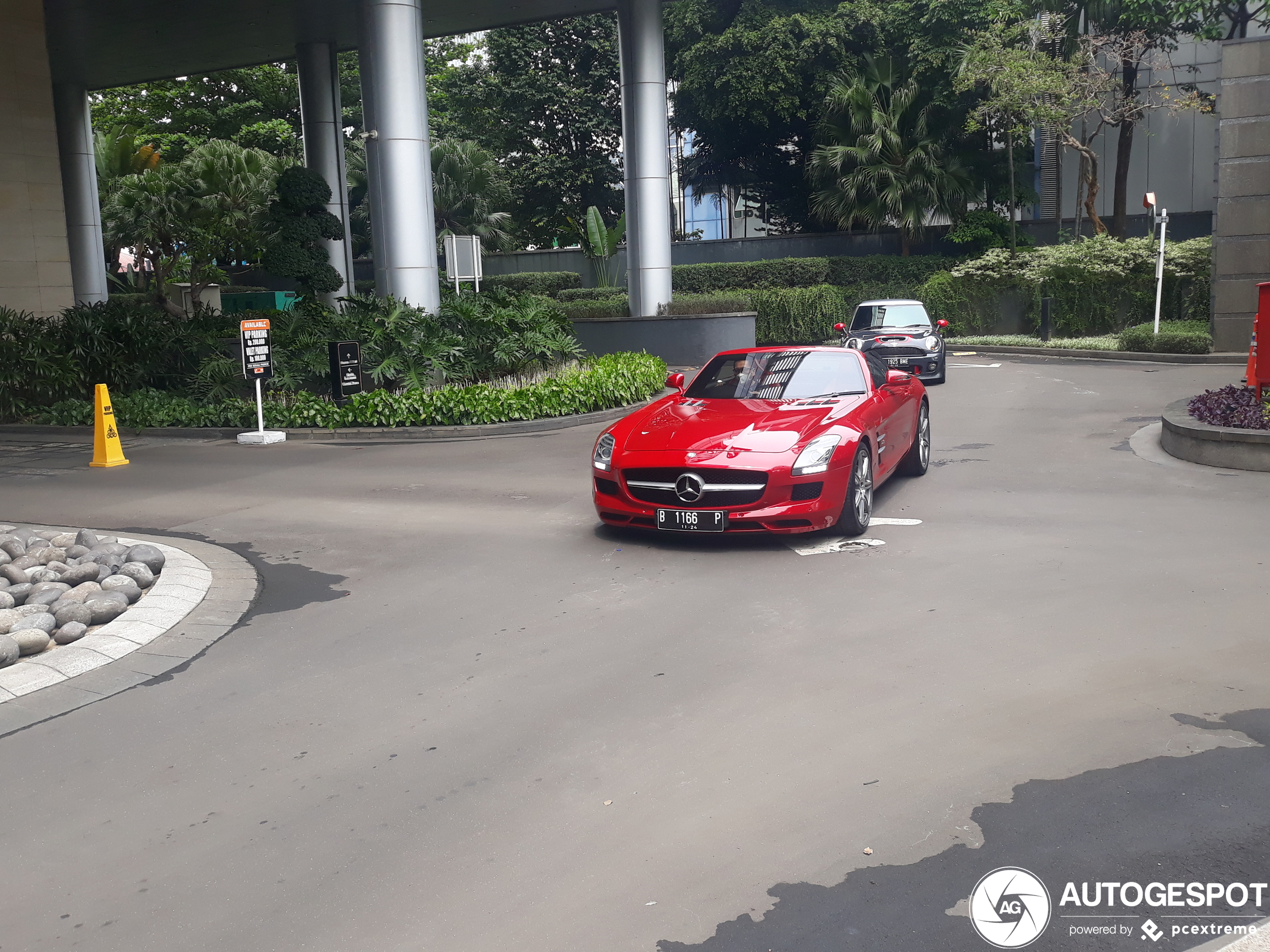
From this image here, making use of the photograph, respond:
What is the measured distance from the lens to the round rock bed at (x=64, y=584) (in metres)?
6.79

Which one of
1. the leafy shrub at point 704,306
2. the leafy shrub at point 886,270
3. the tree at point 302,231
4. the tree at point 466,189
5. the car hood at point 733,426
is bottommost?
the car hood at point 733,426

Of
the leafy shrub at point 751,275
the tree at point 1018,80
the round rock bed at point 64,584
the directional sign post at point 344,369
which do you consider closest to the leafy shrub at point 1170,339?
the tree at point 1018,80

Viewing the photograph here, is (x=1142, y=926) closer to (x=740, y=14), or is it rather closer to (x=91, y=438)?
(x=91, y=438)

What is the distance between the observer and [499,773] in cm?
487

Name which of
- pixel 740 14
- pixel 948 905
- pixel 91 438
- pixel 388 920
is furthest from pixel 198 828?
pixel 740 14

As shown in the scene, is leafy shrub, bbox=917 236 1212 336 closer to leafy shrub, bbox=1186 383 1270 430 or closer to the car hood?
leafy shrub, bbox=1186 383 1270 430

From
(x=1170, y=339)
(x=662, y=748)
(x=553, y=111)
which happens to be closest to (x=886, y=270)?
(x=1170, y=339)

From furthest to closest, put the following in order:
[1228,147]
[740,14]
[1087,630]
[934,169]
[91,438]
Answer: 1. [740,14]
2. [934,169]
3. [1228,147]
4. [91,438]
5. [1087,630]

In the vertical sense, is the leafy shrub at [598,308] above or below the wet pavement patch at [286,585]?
above

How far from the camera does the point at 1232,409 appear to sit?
488 inches

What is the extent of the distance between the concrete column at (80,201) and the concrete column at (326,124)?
281 inches

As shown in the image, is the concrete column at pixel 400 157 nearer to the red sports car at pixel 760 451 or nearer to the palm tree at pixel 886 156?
the red sports car at pixel 760 451

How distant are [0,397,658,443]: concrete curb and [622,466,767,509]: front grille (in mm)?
7849

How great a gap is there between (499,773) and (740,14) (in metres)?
36.7
